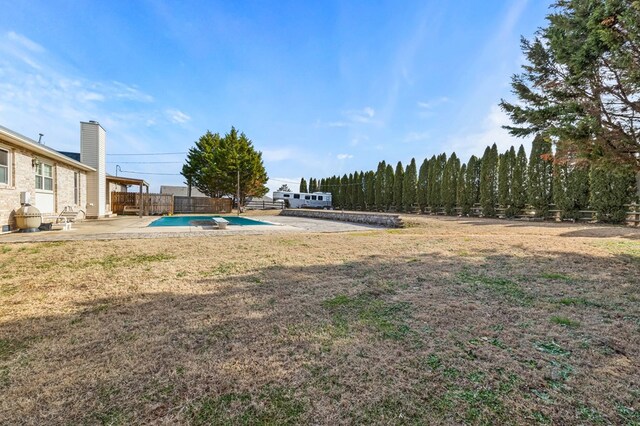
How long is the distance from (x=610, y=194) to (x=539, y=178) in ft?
10.9

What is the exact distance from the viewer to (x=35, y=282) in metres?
3.71

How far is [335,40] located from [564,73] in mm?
9202

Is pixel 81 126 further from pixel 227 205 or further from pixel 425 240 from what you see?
pixel 425 240

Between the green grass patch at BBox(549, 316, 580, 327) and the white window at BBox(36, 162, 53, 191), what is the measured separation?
14.0m

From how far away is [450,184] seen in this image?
69.1ft

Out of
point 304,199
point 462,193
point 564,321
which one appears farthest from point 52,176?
point 304,199

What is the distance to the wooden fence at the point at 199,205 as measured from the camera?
79.1 ft

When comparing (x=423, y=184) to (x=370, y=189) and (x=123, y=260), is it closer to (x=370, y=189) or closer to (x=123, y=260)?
(x=370, y=189)

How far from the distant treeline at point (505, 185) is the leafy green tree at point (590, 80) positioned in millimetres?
742

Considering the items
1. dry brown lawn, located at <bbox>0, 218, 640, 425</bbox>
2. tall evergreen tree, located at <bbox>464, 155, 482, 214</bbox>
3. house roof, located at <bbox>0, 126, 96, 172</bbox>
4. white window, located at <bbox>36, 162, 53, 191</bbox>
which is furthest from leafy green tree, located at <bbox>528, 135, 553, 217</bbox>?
white window, located at <bbox>36, 162, 53, 191</bbox>

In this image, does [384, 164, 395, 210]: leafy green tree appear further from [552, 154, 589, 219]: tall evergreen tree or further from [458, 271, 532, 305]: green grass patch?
[458, 271, 532, 305]: green grass patch

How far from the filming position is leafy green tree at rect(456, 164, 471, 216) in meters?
19.8

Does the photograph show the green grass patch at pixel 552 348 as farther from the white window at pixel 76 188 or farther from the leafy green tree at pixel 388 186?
the leafy green tree at pixel 388 186

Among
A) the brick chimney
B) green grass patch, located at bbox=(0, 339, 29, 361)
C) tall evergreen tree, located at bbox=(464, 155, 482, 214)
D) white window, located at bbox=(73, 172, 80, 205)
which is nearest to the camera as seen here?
green grass patch, located at bbox=(0, 339, 29, 361)
